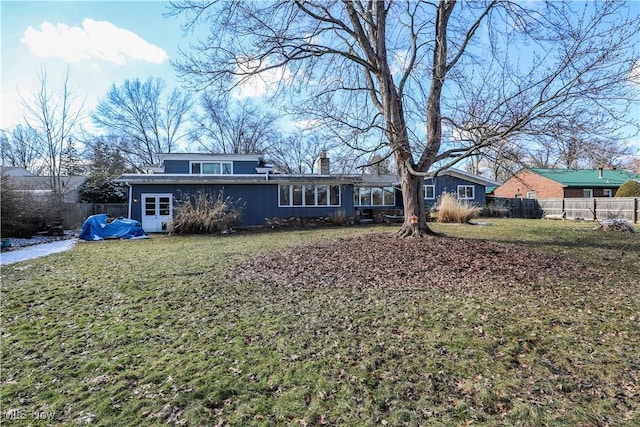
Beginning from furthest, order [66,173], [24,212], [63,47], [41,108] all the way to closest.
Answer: [66,173]
[41,108]
[24,212]
[63,47]

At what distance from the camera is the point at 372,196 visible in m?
21.4

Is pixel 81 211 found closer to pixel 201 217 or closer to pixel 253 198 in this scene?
pixel 201 217

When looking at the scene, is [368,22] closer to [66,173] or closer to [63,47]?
[63,47]

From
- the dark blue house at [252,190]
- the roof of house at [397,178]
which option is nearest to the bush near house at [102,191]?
the dark blue house at [252,190]

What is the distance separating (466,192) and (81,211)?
25.5m

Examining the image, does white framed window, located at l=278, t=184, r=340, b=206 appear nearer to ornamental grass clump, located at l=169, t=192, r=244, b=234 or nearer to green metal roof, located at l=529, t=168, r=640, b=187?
ornamental grass clump, located at l=169, t=192, r=244, b=234

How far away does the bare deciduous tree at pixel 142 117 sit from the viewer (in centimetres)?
3158

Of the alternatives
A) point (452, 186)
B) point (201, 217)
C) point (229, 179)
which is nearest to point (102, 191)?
point (229, 179)

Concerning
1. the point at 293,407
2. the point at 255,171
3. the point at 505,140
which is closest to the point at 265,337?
the point at 293,407

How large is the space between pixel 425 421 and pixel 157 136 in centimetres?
3800

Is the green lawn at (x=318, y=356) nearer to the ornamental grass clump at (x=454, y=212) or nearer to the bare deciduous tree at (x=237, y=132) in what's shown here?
the ornamental grass clump at (x=454, y=212)

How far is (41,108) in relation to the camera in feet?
63.9

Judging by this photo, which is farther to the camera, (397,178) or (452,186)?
(452,186)

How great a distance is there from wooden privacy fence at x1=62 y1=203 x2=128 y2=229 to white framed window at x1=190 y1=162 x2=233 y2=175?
642 cm
